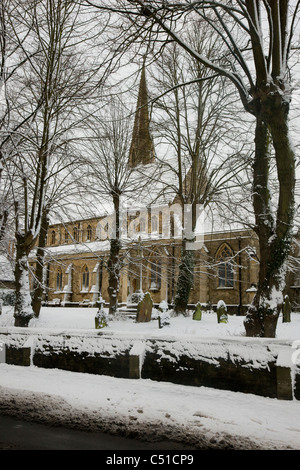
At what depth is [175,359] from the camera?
26.0ft

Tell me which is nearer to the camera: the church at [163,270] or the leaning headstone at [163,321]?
the leaning headstone at [163,321]

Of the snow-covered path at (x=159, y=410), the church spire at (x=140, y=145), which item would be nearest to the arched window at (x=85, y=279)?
Answer: the church spire at (x=140, y=145)

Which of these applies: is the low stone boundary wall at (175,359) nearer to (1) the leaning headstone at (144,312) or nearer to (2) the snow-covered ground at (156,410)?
(2) the snow-covered ground at (156,410)

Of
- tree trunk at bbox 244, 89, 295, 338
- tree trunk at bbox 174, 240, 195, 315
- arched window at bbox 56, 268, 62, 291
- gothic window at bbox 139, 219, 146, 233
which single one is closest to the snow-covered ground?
tree trunk at bbox 244, 89, 295, 338

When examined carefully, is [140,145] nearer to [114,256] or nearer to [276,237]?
[114,256]

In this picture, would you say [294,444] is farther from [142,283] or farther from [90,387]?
[142,283]

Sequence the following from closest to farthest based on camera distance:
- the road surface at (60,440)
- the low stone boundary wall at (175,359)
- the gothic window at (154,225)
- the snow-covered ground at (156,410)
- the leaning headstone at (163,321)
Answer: the road surface at (60,440), the snow-covered ground at (156,410), the low stone boundary wall at (175,359), the leaning headstone at (163,321), the gothic window at (154,225)

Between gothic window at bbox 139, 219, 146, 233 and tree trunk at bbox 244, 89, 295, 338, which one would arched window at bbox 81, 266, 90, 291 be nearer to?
gothic window at bbox 139, 219, 146, 233

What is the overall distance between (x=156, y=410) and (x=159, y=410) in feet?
0.17

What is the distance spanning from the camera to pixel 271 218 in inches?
372

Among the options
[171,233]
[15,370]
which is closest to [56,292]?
[171,233]

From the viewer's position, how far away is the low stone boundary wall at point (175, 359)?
690 cm

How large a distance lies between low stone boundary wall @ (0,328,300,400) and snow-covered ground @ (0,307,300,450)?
226 mm

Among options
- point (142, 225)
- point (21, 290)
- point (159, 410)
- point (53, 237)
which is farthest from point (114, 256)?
point (53, 237)
